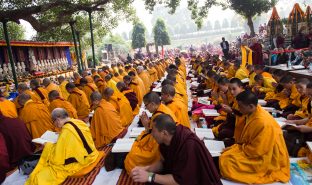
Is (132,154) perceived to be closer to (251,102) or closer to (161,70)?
(251,102)

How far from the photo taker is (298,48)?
15.2 m

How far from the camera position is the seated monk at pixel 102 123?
19.9ft

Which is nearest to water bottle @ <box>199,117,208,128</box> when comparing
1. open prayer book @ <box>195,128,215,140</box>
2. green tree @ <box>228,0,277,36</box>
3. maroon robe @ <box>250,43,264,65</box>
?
open prayer book @ <box>195,128,215,140</box>

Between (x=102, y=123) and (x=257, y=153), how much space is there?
3.30m

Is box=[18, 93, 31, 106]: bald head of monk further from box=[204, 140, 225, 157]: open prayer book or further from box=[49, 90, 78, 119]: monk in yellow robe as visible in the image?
box=[204, 140, 225, 157]: open prayer book

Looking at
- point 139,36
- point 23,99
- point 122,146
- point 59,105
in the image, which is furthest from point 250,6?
point 139,36

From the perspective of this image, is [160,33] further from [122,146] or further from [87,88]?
[122,146]

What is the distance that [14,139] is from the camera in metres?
5.60

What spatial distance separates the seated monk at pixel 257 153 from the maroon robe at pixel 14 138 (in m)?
3.78

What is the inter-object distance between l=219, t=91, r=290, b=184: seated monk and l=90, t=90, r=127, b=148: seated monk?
9.03 feet

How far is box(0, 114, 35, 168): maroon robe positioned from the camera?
5504mm

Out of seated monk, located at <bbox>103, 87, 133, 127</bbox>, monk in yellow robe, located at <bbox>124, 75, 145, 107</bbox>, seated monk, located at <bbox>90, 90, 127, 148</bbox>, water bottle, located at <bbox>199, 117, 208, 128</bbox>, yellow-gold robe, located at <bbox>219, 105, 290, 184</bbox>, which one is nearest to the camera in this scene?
yellow-gold robe, located at <bbox>219, 105, 290, 184</bbox>

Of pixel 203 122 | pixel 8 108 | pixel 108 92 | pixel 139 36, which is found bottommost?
pixel 203 122

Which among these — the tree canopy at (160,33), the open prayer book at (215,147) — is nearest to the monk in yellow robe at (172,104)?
the open prayer book at (215,147)
